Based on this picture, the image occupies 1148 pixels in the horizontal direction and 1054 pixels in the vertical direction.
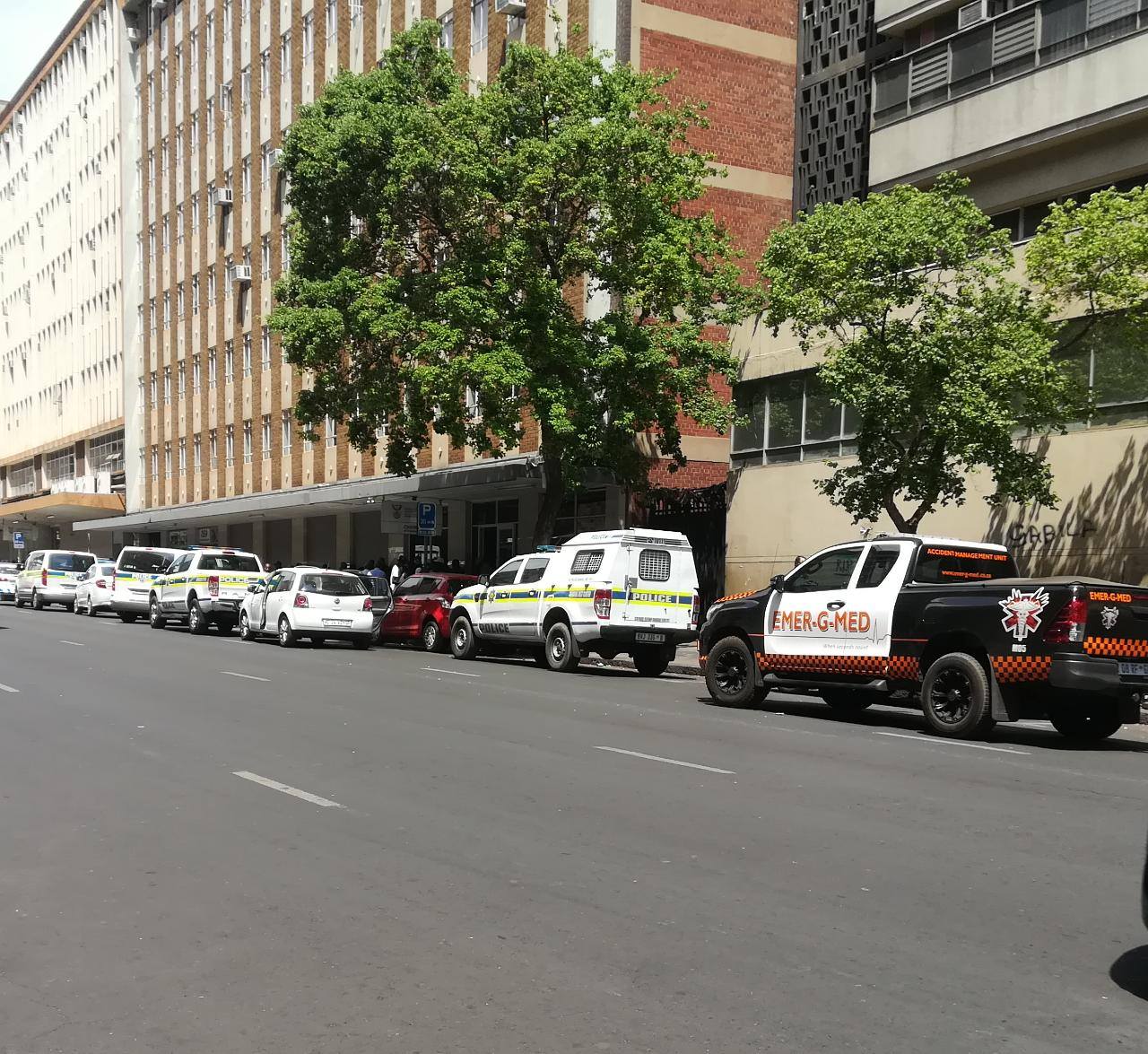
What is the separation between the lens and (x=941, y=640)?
13.7 meters

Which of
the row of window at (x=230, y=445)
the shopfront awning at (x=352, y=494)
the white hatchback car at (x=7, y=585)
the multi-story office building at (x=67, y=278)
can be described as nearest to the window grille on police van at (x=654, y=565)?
the shopfront awning at (x=352, y=494)

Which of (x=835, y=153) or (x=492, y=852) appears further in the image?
(x=835, y=153)

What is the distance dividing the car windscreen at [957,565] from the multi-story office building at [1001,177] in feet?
19.7

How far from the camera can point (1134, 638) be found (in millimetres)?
12719

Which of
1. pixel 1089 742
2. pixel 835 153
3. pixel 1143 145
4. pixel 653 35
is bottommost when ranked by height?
pixel 1089 742

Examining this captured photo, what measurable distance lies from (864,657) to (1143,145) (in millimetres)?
11321

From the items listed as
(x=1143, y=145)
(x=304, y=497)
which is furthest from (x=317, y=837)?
(x=304, y=497)

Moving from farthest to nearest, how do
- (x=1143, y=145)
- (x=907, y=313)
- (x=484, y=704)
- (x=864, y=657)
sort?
(x=907, y=313), (x=1143, y=145), (x=484, y=704), (x=864, y=657)

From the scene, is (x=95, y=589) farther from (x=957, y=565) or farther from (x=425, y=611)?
(x=957, y=565)

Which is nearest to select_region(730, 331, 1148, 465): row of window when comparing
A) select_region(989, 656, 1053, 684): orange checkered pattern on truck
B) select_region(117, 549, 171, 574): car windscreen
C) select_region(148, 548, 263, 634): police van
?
select_region(989, 656, 1053, 684): orange checkered pattern on truck

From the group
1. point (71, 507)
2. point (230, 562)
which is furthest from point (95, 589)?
point (71, 507)

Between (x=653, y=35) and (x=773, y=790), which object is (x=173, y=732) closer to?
(x=773, y=790)

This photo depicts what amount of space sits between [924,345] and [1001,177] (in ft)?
22.1

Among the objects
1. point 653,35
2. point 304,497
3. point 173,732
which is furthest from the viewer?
point 304,497
